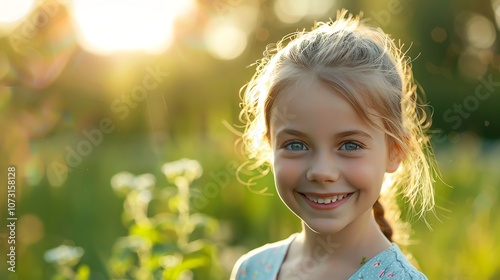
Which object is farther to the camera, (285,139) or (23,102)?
(23,102)

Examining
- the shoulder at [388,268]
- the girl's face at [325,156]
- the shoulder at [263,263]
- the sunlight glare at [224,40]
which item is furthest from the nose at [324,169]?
the sunlight glare at [224,40]

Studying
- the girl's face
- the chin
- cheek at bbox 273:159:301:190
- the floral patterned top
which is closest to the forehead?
the girl's face

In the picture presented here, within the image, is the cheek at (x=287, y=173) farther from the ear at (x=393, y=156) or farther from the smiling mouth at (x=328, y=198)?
the ear at (x=393, y=156)

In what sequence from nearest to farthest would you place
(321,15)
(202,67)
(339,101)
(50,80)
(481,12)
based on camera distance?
(339,101)
(50,80)
(202,67)
(321,15)
(481,12)

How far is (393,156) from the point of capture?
1896mm

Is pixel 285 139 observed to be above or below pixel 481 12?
below

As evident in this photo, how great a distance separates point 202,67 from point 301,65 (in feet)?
18.2

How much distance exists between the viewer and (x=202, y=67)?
733 centimetres

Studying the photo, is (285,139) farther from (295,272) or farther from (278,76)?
(295,272)

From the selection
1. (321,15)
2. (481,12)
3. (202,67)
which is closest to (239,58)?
(202,67)

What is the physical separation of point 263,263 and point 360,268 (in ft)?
1.18

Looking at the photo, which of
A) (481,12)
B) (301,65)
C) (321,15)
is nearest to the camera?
(301,65)

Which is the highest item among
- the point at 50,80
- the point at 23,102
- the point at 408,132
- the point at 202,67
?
the point at 202,67

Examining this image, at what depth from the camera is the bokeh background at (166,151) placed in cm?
339
